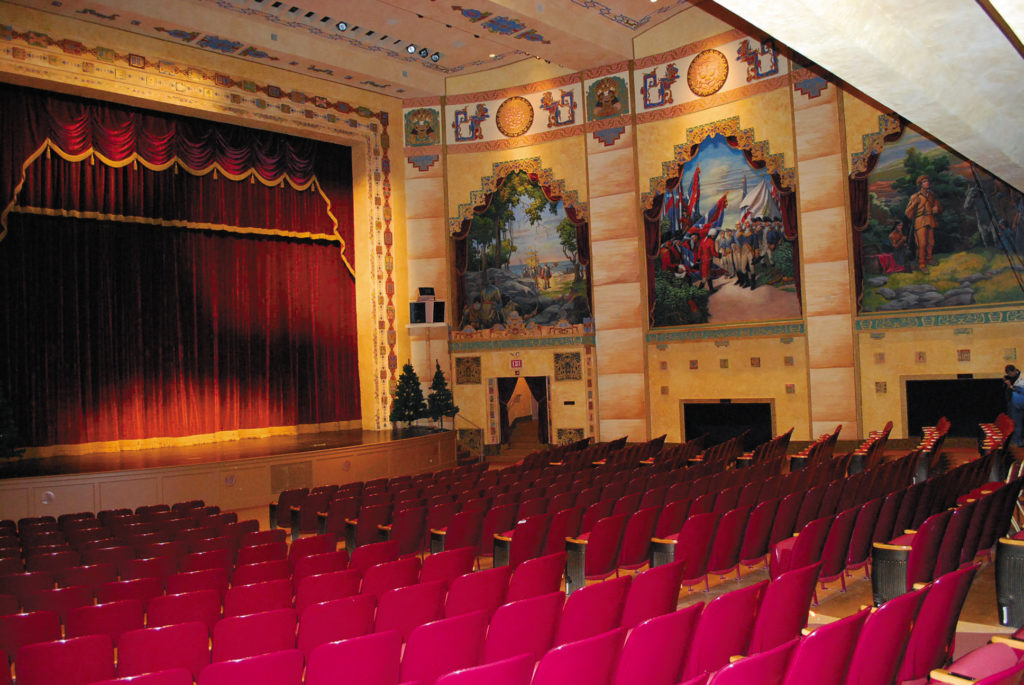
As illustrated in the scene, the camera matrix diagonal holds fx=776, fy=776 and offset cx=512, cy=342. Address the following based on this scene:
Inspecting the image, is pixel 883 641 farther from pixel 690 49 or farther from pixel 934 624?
pixel 690 49

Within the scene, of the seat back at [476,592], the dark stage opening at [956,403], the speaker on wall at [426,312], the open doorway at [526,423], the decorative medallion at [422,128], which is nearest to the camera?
the seat back at [476,592]

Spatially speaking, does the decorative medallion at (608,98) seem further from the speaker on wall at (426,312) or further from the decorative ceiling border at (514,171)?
the speaker on wall at (426,312)

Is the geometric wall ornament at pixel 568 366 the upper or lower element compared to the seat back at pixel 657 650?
upper

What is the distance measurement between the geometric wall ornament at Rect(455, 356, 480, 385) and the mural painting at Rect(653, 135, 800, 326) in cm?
471

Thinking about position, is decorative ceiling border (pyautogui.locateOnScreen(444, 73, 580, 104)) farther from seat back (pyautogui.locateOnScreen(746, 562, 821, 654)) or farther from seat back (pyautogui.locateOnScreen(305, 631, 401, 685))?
seat back (pyautogui.locateOnScreen(305, 631, 401, 685))

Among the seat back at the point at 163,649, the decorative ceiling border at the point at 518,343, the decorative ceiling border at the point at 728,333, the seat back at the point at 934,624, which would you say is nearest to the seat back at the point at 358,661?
the seat back at the point at 163,649

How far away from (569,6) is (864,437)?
10600 millimetres

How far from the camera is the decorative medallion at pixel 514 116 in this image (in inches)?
755

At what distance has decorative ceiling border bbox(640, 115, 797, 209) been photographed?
624 inches

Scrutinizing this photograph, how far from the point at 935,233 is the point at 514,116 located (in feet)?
32.6

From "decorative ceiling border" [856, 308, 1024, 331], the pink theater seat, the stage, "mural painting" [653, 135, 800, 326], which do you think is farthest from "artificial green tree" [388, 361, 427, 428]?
the pink theater seat

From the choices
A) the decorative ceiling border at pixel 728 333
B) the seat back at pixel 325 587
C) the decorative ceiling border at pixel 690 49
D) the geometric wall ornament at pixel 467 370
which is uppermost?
the decorative ceiling border at pixel 690 49

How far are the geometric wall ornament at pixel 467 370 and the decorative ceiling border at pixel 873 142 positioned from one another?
9565mm

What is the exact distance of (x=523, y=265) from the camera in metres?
19.3
